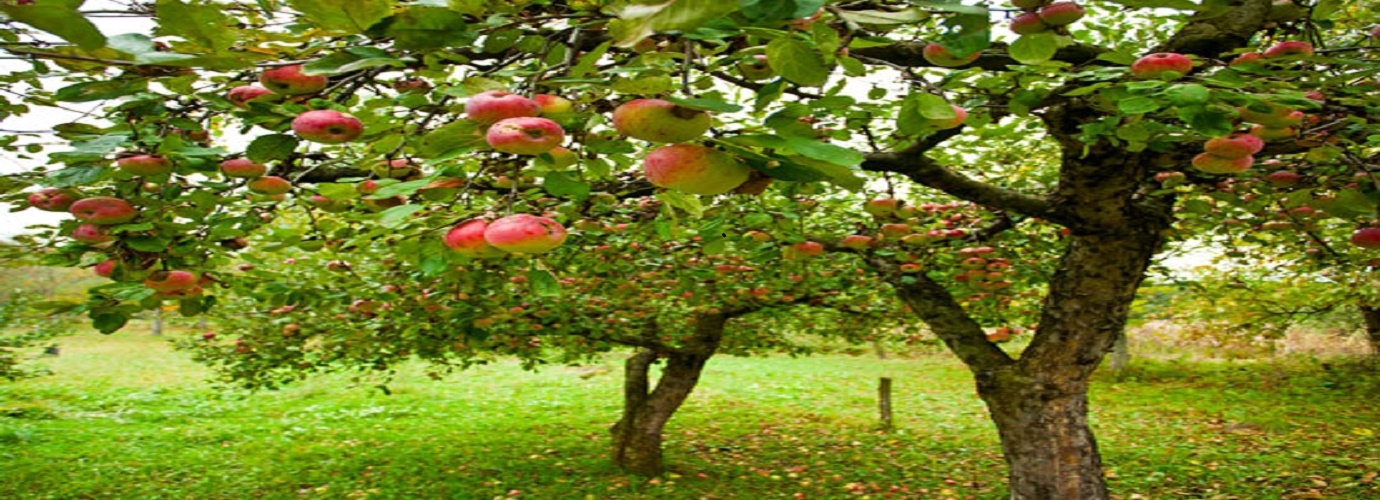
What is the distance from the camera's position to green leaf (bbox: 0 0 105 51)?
0.86 m

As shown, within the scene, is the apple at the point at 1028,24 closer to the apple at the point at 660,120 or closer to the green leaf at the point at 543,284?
the apple at the point at 660,120

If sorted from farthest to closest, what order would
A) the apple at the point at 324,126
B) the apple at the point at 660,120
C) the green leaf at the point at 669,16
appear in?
the apple at the point at 324,126 < the apple at the point at 660,120 < the green leaf at the point at 669,16

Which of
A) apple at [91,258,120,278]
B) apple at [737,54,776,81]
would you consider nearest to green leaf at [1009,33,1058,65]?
apple at [737,54,776,81]

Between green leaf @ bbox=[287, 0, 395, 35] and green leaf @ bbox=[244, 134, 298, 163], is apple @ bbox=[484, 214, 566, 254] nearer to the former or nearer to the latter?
green leaf @ bbox=[287, 0, 395, 35]

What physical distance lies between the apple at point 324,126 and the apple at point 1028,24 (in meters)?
1.37

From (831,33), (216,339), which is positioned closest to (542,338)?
(216,339)

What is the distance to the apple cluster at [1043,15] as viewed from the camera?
1.54 meters

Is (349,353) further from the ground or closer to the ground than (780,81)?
closer to the ground

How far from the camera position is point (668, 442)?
971 cm

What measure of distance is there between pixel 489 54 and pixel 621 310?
17.7 ft

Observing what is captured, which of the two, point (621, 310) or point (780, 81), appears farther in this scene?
point (621, 310)

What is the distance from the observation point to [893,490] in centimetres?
736

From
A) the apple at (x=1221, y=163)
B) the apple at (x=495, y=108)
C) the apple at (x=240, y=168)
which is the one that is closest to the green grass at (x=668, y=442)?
the apple at (x=1221, y=163)

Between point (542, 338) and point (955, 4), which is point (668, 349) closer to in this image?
point (542, 338)
